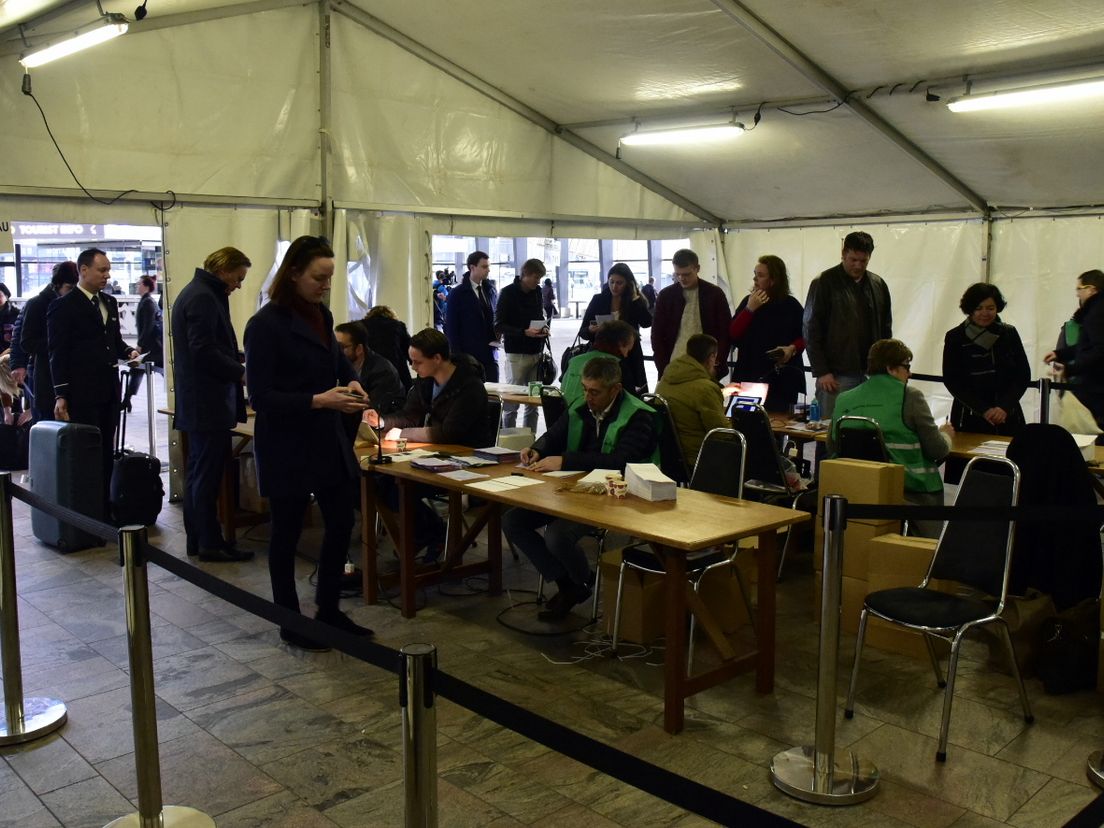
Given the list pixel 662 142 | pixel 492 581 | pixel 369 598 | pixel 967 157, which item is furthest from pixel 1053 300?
pixel 369 598

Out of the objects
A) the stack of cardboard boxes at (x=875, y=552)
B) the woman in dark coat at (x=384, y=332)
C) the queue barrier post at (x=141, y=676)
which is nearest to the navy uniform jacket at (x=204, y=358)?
the woman in dark coat at (x=384, y=332)

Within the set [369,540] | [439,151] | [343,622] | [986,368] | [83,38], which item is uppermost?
[83,38]

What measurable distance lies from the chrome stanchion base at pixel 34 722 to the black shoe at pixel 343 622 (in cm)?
92

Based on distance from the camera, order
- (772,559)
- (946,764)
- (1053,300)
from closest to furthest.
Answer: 1. (946,764)
2. (772,559)
3. (1053,300)

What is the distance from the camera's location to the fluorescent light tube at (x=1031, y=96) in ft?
18.2

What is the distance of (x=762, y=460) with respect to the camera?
4.73m

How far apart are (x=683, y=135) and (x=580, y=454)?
164 inches

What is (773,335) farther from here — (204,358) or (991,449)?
(204,358)

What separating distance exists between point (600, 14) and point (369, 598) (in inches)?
144

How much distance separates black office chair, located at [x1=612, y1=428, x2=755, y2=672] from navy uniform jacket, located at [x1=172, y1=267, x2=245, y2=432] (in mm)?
2157

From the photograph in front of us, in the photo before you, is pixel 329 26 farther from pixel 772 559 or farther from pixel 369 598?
pixel 772 559

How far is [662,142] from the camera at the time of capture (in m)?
7.88

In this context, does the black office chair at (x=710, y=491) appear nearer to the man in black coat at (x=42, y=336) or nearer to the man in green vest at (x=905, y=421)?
the man in green vest at (x=905, y=421)

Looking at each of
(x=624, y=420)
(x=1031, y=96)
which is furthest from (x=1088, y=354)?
(x=624, y=420)
